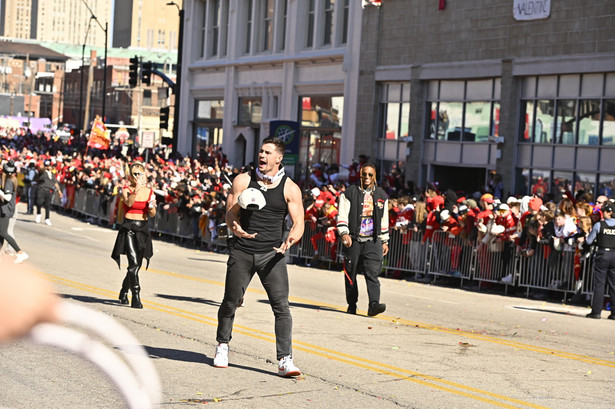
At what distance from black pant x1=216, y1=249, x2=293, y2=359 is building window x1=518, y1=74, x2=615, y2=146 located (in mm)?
20762

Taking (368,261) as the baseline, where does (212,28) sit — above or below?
above

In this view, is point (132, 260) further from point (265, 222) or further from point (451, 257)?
point (451, 257)

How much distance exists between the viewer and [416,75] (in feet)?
113

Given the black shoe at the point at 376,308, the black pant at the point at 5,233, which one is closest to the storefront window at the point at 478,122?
the black pant at the point at 5,233

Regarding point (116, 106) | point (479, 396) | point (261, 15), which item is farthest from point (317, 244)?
point (116, 106)

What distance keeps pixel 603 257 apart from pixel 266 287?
776 centimetres

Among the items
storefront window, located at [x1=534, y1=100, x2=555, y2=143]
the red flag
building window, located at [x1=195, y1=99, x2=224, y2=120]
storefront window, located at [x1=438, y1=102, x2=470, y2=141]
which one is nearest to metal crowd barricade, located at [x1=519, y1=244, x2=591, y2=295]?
storefront window, located at [x1=534, y1=100, x2=555, y2=143]

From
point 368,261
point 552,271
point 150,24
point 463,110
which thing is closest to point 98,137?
point 463,110

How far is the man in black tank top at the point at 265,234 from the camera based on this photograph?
8.58m

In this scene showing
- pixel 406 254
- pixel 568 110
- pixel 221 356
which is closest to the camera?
pixel 221 356

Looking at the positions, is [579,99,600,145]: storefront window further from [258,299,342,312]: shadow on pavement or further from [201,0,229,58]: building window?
[201,0,229,58]: building window

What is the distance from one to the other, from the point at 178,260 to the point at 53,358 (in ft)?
63.5

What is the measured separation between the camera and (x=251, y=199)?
852 cm

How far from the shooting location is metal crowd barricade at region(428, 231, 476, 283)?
64.6ft
